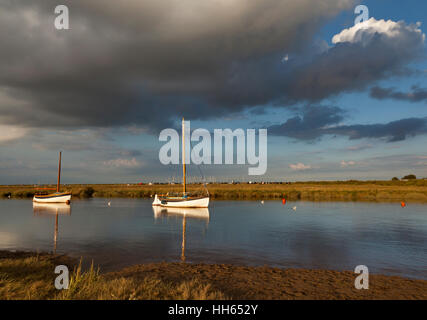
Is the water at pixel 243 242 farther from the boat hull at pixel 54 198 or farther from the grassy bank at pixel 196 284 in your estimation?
the boat hull at pixel 54 198

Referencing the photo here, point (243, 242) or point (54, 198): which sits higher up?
point (54, 198)

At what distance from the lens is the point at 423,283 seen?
1330 centimetres

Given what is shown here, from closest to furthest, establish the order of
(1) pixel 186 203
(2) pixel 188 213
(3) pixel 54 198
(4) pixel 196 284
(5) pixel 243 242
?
(4) pixel 196 284, (5) pixel 243 242, (2) pixel 188 213, (1) pixel 186 203, (3) pixel 54 198

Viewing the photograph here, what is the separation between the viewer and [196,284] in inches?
470

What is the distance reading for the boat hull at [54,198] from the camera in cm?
6175

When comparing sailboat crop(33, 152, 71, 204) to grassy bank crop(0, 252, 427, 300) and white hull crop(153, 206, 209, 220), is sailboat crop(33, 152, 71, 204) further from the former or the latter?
grassy bank crop(0, 252, 427, 300)

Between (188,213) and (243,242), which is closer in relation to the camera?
(243,242)

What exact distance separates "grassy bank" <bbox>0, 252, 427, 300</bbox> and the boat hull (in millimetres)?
51021

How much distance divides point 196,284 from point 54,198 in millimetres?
61647

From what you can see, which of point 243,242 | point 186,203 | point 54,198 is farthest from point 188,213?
point 54,198

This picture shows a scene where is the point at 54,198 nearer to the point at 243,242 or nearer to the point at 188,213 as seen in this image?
the point at 188,213

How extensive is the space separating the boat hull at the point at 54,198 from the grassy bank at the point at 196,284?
51.0 metres

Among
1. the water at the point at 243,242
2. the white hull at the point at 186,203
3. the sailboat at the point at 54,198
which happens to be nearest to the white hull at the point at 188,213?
the white hull at the point at 186,203

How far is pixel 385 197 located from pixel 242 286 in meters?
75.9
